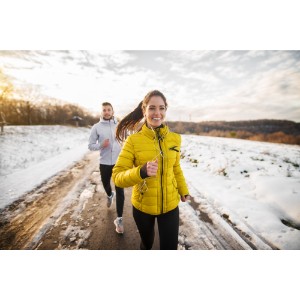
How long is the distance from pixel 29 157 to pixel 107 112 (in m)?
6.08

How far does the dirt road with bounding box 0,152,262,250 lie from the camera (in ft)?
8.34

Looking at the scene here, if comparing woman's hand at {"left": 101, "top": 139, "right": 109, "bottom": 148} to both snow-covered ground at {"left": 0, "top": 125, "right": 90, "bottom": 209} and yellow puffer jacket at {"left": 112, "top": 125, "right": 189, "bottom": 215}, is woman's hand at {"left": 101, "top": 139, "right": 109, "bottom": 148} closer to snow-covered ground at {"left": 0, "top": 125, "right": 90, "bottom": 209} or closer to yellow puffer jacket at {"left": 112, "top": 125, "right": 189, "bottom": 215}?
yellow puffer jacket at {"left": 112, "top": 125, "right": 189, "bottom": 215}

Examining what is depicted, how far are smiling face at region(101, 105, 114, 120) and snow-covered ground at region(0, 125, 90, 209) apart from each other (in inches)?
99.0

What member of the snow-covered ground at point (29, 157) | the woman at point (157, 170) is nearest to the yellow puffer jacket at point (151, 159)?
the woman at point (157, 170)

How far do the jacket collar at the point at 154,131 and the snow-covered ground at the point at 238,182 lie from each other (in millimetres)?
1710

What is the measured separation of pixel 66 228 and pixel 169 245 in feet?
5.94

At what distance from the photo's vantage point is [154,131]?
5.67 ft

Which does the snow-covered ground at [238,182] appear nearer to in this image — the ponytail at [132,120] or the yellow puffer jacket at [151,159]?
the yellow puffer jacket at [151,159]

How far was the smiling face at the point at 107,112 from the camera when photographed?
9.91 ft

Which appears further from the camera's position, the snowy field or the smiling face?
the smiling face

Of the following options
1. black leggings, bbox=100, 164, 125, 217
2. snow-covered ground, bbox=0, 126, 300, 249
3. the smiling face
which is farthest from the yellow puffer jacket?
the smiling face

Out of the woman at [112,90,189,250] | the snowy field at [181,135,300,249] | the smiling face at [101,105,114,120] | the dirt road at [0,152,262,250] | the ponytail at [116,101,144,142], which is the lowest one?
the dirt road at [0,152,262,250]

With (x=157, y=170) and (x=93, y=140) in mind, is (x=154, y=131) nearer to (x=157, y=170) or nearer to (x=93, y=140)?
(x=157, y=170)
